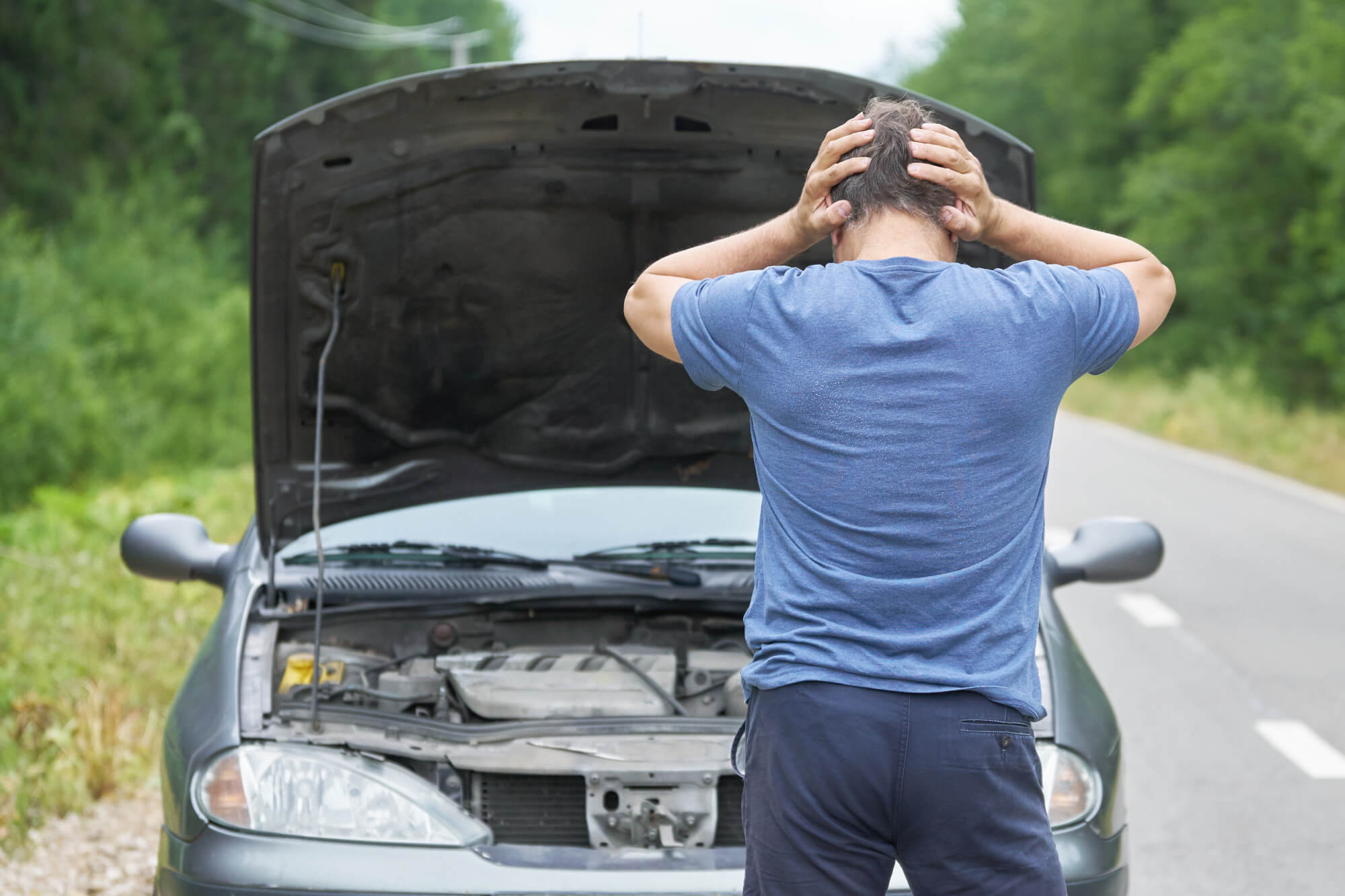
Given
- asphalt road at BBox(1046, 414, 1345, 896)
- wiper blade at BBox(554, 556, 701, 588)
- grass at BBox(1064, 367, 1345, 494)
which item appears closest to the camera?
wiper blade at BBox(554, 556, 701, 588)

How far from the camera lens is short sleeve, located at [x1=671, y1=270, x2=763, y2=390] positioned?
6.92 feet

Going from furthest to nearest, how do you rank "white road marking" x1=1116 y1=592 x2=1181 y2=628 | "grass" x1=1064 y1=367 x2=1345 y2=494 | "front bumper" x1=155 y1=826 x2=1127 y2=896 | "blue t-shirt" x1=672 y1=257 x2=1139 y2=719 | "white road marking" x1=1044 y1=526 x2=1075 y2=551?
"grass" x1=1064 y1=367 x2=1345 y2=494, "white road marking" x1=1044 y1=526 x2=1075 y2=551, "white road marking" x1=1116 y1=592 x2=1181 y2=628, "front bumper" x1=155 y1=826 x2=1127 y2=896, "blue t-shirt" x1=672 y1=257 x2=1139 y2=719

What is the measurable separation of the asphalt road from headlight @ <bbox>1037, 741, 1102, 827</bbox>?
Result: 145 centimetres

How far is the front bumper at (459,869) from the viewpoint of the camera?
2.87 meters

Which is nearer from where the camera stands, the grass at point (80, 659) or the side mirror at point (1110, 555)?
the side mirror at point (1110, 555)

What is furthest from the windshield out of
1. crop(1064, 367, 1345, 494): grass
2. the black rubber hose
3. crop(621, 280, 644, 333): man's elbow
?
crop(1064, 367, 1345, 494): grass

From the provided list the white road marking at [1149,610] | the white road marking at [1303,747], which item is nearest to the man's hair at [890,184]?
the white road marking at [1303,747]

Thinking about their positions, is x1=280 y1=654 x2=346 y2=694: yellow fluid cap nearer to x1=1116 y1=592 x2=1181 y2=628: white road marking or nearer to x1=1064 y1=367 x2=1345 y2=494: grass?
x1=1116 y1=592 x2=1181 y2=628: white road marking

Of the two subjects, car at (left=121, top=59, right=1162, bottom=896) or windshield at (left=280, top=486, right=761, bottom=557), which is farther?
windshield at (left=280, top=486, right=761, bottom=557)

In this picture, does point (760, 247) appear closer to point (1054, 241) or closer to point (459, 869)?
point (1054, 241)

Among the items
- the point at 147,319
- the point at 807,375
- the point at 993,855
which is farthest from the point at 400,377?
the point at 147,319

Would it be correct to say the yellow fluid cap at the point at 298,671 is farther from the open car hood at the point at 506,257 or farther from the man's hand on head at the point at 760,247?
the man's hand on head at the point at 760,247

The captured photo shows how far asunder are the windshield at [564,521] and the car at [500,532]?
1cm

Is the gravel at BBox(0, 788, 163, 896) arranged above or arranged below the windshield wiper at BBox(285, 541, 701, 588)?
below
